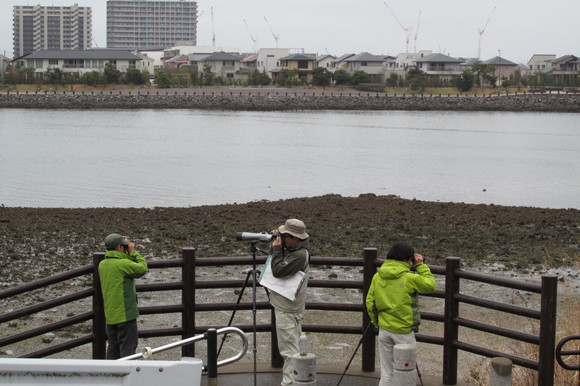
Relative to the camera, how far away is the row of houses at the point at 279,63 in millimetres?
131125

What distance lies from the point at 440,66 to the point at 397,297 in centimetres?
13785

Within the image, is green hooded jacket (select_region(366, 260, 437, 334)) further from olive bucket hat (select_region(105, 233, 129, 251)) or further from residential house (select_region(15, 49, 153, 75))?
residential house (select_region(15, 49, 153, 75))

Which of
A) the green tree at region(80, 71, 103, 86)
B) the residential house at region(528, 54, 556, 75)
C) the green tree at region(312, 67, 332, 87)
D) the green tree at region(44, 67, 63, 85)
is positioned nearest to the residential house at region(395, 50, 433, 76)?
the green tree at region(312, 67, 332, 87)

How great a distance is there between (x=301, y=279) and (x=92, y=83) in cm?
11656

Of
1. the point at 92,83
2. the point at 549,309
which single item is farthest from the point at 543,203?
the point at 92,83

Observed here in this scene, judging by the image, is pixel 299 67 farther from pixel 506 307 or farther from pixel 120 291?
pixel 506 307

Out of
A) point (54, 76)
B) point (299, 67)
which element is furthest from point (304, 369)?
point (299, 67)

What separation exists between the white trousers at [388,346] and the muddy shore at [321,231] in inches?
305

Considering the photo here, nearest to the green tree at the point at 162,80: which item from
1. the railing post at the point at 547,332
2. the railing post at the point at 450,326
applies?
the railing post at the point at 450,326

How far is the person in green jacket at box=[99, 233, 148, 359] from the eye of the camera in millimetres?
7113

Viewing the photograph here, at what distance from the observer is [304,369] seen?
607 centimetres

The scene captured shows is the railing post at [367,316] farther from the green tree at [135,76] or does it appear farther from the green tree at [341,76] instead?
the green tree at [341,76]

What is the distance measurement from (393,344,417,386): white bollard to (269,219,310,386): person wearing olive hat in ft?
3.23

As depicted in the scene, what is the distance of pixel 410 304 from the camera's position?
651cm
